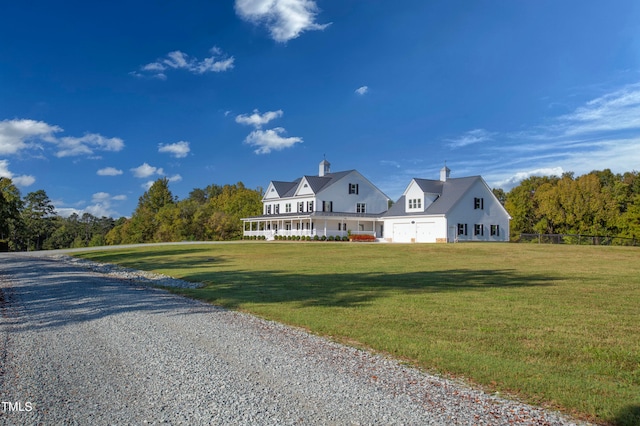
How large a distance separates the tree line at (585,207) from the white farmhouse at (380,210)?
50.8 ft

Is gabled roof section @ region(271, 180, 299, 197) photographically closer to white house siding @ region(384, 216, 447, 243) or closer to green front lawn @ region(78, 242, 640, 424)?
white house siding @ region(384, 216, 447, 243)

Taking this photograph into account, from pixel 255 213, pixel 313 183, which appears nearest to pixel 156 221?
pixel 255 213

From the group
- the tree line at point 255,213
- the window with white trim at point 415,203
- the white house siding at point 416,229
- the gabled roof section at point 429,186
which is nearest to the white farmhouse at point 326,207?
the white house siding at point 416,229

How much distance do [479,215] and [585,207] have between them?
66.7 ft

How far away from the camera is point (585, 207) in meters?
56.0

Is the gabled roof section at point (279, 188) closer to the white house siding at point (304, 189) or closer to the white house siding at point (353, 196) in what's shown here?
the white house siding at point (304, 189)

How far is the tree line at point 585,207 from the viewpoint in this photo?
5364cm

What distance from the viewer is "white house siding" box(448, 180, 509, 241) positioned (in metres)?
43.2

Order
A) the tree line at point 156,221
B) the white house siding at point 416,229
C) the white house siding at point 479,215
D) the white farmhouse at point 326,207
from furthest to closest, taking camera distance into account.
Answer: the tree line at point 156,221 → the white farmhouse at point 326,207 → the white house siding at point 479,215 → the white house siding at point 416,229

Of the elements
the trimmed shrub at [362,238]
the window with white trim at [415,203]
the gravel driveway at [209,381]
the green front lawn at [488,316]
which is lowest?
the green front lawn at [488,316]

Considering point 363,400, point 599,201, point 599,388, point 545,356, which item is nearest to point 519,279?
point 545,356

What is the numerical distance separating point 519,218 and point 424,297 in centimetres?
5715

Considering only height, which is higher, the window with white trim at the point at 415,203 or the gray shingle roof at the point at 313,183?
the gray shingle roof at the point at 313,183

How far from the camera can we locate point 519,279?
16.9 m
